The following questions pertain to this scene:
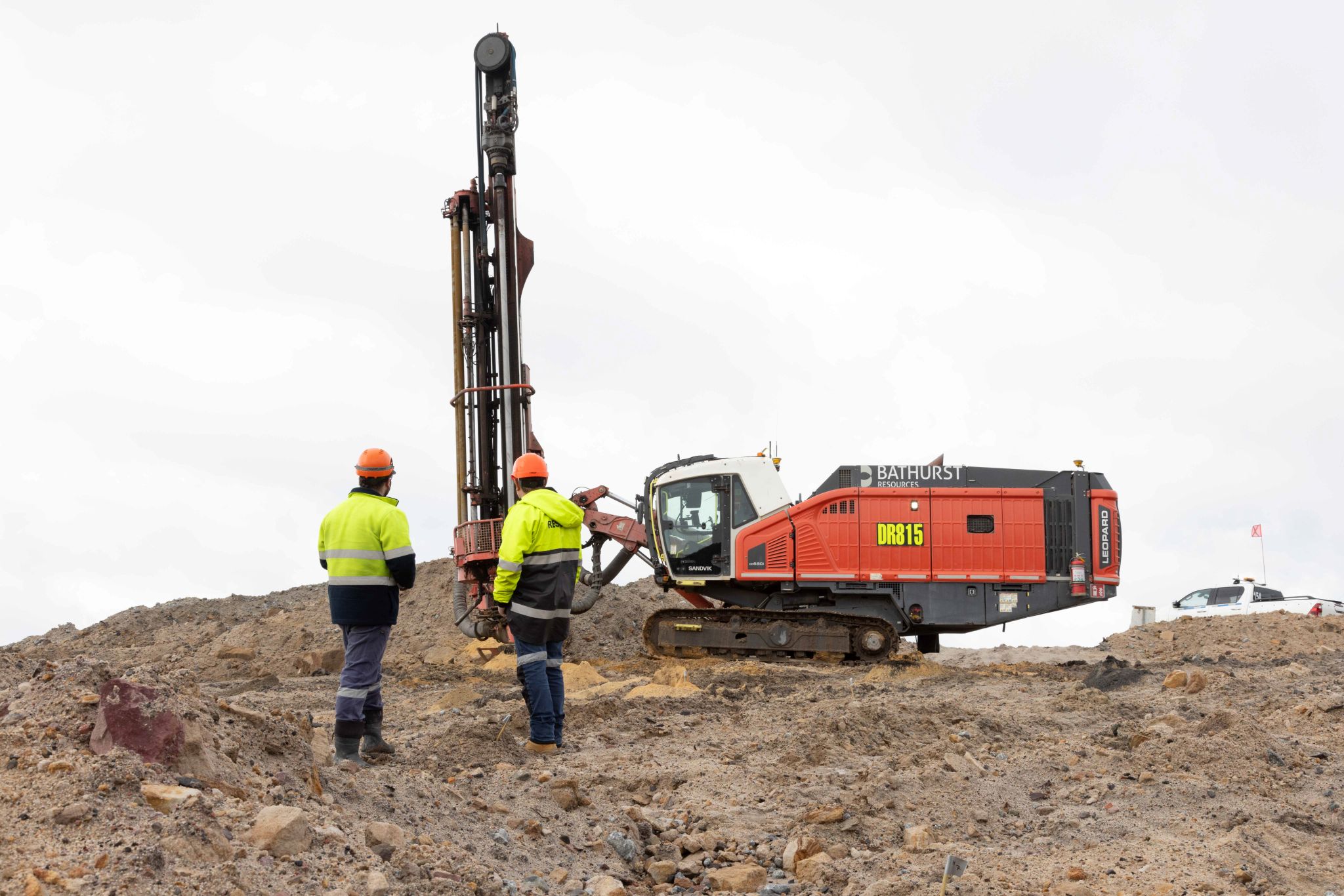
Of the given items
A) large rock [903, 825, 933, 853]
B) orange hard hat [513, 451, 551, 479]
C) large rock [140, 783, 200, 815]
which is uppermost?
orange hard hat [513, 451, 551, 479]

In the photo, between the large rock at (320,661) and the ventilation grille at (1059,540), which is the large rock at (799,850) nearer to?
the large rock at (320,661)

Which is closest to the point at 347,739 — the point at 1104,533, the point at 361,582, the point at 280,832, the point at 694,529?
the point at 361,582

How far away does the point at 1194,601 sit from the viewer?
942 inches

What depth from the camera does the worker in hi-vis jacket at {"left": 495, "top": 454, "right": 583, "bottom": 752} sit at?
717 centimetres

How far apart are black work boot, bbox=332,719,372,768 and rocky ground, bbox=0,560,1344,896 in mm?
161

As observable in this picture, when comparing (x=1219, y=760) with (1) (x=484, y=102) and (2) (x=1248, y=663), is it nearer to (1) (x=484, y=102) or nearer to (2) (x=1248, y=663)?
(2) (x=1248, y=663)

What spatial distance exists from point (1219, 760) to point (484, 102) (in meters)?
11.6

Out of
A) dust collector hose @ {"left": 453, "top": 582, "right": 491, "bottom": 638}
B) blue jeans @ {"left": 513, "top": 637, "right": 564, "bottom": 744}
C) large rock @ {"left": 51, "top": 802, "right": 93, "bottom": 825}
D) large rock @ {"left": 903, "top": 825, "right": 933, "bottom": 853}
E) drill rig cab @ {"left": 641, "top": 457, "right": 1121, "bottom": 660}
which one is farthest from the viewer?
drill rig cab @ {"left": 641, "top": 457, "right": 1121, "bottom": 660}

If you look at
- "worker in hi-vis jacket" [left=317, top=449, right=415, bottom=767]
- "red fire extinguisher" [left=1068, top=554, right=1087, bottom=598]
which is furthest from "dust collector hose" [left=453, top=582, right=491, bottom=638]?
"worker in hi-vis jacket" [left=317, top=449, right=415, bottom=767]

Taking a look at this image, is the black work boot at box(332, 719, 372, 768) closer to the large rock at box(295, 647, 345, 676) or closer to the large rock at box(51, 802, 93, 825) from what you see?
the large rock at box(51, 802, 93, 825)

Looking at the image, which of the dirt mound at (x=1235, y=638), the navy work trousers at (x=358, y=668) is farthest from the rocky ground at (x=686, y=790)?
the dirt mound at (x=1235, y=638)

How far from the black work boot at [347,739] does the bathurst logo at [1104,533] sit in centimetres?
1116

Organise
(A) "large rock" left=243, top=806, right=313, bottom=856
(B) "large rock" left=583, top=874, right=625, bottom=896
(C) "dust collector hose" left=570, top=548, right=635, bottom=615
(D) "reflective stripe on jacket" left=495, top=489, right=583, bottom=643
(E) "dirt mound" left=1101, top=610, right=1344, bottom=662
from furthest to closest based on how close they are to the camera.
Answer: (E) "dirt mound" left=1101, top=610, right=1344, bottom=662 < (C) "dust collector hose" left=570, top=548, right=635, bottom=615 < (D) "reflective stripe on jacket" left=495, top=489, right=583, bottom=643 < (B) "large rock" left=583, top=874, right=625, bottom=896 < (A) "large rock" left=243, top=806, right=313, bottom=856

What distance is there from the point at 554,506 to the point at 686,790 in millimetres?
1998
